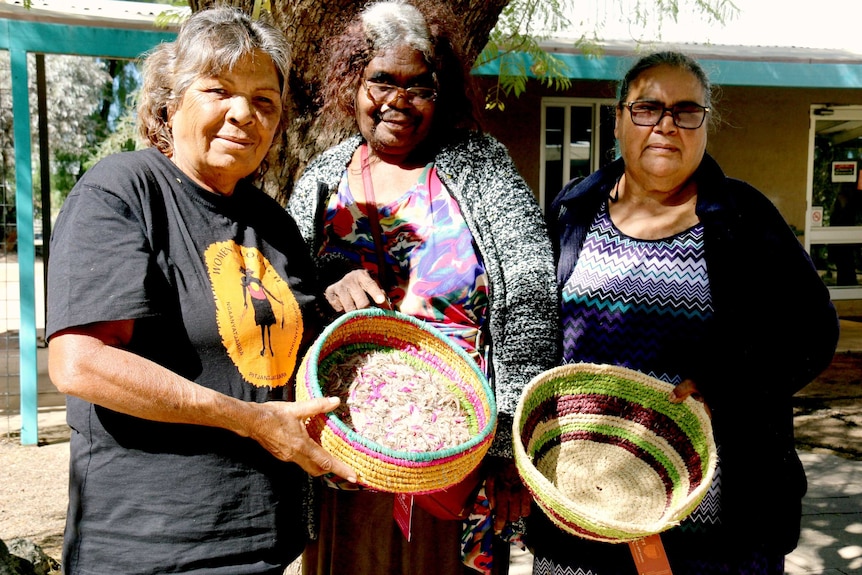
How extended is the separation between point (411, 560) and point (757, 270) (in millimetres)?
1247

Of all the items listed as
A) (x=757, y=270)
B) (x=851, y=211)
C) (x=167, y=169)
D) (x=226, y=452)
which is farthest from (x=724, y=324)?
(x=851, y=211)

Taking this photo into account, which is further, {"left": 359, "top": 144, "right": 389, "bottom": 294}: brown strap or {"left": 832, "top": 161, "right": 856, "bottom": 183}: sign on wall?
{"left": 832, "top": 161, "right": 856, "bottom": 183}: sign on wall

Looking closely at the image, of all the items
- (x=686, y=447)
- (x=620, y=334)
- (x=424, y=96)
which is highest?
(x=424, y=96)

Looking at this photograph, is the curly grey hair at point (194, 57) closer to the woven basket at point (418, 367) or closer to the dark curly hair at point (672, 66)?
the woven basket at point (418, 367)

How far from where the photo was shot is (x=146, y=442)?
5.18 ft

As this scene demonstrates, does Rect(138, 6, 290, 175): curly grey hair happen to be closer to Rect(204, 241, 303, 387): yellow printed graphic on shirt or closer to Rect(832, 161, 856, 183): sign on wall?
Rect(204, 241, 303, 387): yellow printed graphic on shirt

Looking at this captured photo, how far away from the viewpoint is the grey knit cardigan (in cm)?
206

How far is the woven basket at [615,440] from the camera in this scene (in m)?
2.04

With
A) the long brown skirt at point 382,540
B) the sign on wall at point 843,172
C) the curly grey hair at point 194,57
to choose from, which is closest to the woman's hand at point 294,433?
the long brown skirt at point 382,540

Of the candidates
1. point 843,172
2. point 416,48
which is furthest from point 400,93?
point 843,172

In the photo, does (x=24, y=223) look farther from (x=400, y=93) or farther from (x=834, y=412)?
(x=834, y=412)

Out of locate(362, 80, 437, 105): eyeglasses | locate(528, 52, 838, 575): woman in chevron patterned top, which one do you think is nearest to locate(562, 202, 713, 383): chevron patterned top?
locate(528, 52, 838, 575): woman in chevron patterned top

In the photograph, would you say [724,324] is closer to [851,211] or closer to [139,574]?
[139,574]

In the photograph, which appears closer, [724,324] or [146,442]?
[146,442]
